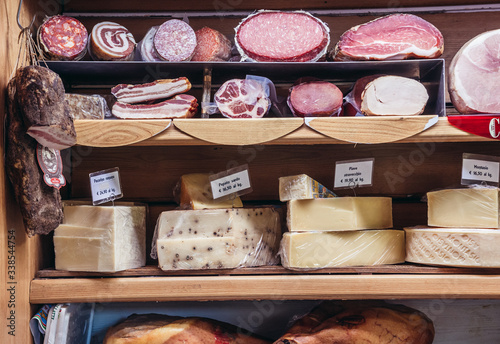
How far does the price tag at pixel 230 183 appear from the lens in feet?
5.43

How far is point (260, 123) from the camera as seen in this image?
4.84ft

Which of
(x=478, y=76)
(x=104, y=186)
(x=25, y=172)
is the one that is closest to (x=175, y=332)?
(x=104, y=186)

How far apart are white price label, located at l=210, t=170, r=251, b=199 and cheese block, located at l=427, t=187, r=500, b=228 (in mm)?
707

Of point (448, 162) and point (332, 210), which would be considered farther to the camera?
point (448, 162)

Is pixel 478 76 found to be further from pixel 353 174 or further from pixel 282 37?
pixel 282 37

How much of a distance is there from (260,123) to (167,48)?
0.48 meters

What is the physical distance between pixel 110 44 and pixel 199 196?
664mm

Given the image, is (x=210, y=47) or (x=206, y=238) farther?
(x=210, y=47)

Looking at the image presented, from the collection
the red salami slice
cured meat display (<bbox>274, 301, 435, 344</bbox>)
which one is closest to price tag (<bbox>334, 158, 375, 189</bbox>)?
cured meat display (<bbox>274, 301, 435, 344</bbox>)

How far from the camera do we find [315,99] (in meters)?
1.59

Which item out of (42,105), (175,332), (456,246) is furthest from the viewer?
(175,332)

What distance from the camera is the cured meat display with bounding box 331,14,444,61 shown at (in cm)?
159

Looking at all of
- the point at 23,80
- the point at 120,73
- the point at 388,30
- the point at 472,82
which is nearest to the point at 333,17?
the point at 388,30

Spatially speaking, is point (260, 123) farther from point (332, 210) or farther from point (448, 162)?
point (448, 162)
